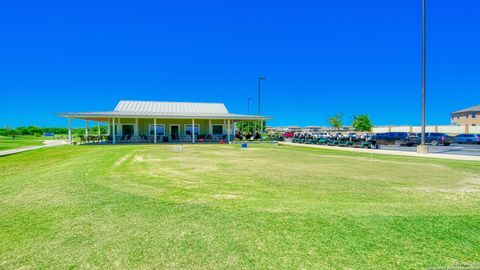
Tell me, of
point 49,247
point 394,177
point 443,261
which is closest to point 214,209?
point 49,247

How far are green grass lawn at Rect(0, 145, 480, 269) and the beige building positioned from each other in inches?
2321

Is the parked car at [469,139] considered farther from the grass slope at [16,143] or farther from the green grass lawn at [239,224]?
the grass slope at [16,143]

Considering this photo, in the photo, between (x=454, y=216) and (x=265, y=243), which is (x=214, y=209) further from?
(x=454, y=216)

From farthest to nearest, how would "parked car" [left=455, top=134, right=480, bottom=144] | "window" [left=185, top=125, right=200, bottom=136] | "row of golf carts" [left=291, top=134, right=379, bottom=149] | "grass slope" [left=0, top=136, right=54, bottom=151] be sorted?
"window" [left=185, top=125, right=200, bottom=136], "parked car" [left=455, top=134, right=480, bottom=144], "grass slope" [left=0, top=136, right=54, bottom=151], "row of golf carts" [left=291, top=134, right=379, bottom=149]

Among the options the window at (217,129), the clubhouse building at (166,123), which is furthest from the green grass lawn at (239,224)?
the window at (217,129)

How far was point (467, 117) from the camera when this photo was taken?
53.0m

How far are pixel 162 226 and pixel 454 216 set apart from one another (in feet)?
14.8

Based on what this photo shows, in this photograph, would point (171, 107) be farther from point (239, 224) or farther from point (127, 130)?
point (239, 224)

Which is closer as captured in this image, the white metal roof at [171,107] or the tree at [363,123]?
the white metal roof at [171,107]

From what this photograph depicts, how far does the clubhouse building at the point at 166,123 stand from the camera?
26.8 metres

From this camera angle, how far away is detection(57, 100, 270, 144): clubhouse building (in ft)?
87.9

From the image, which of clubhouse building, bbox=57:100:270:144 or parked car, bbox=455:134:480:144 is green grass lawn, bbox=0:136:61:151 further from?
parked car, bbox=455:134:480:144

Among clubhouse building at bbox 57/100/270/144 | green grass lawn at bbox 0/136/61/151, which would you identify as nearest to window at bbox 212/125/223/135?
clubhouse building at bbox 57/100/270/144

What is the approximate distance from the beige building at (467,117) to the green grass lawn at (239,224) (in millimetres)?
58962
